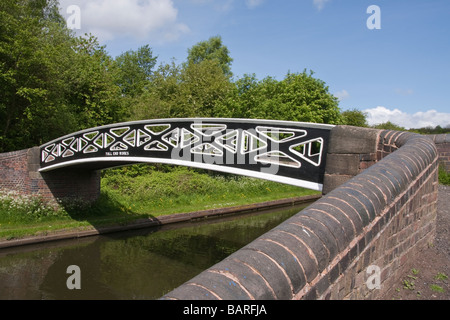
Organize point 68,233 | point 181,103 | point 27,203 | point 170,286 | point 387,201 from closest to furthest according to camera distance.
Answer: point 387,201 → point 170,286 → point 68,233 → point 27,203 → point 181,103

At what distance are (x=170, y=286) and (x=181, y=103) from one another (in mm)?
16285

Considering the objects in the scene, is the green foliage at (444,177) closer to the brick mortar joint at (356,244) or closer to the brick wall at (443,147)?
the brick wall at (443,147)

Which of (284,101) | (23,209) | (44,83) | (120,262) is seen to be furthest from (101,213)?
(284,101)

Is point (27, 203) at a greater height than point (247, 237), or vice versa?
point (27, 203)

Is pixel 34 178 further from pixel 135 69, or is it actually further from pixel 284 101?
pixel 135 69

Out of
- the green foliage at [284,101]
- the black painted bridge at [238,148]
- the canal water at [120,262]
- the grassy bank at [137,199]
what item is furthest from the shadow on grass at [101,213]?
the green foliage at [284,101]

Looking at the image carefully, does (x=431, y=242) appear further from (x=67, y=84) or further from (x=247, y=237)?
(x=67, y=84)

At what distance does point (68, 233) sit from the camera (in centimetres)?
1098

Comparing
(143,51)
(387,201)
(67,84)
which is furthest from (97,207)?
(143,51)

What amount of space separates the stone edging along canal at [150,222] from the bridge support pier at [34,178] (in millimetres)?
2077

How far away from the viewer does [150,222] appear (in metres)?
13.1

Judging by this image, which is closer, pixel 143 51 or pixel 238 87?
pixel 238 87

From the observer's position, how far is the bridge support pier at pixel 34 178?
12.3 m

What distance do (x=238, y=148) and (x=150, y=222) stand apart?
763 cm
